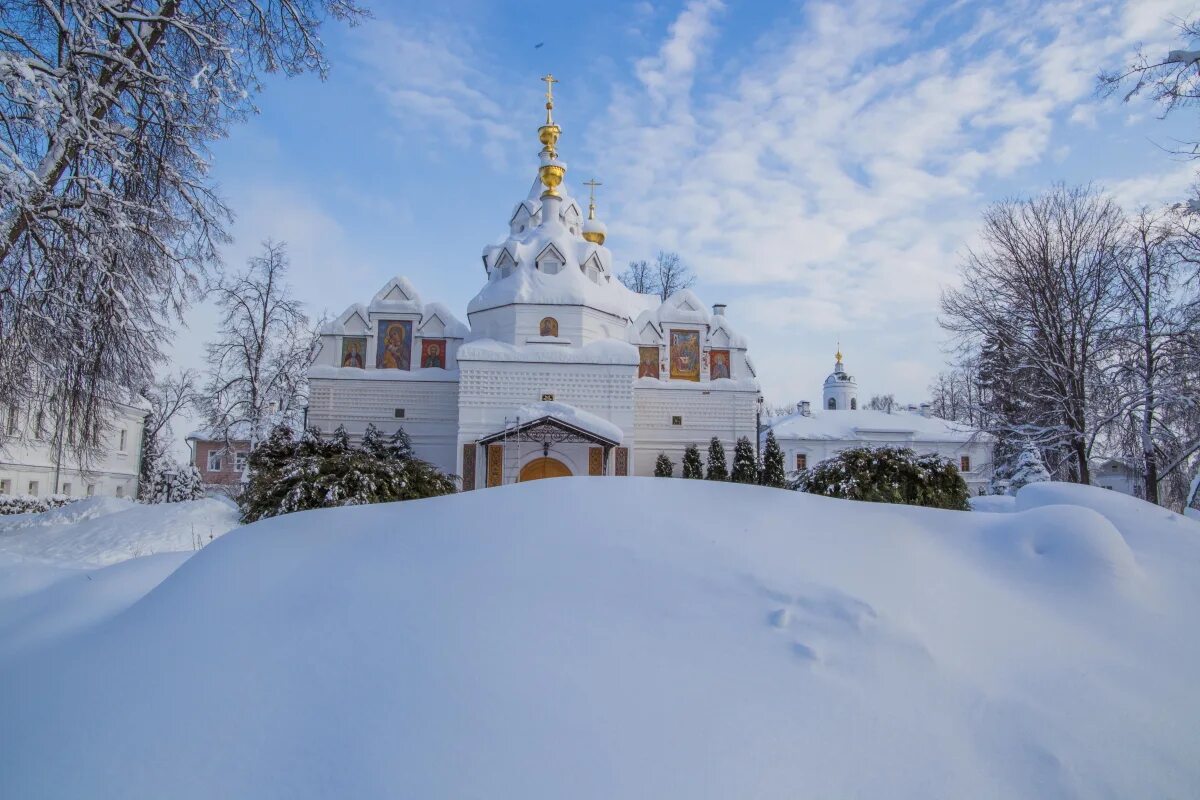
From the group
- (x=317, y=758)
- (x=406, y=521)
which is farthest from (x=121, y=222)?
(x=317, y=758)

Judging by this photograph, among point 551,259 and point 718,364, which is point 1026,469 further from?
point 551,259

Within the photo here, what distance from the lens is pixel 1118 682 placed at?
7.35ft

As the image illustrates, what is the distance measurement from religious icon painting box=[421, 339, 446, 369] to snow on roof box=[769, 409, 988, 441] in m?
18.7

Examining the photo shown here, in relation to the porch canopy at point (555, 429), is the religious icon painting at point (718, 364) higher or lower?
higher

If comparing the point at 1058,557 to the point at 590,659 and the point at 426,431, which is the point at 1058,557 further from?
the point at 426,431

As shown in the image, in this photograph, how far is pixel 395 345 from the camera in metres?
23.8

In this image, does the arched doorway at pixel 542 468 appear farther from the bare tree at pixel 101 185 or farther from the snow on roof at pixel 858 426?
the snow on roof at pixel 858 426

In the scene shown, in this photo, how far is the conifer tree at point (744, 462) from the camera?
73.6ft

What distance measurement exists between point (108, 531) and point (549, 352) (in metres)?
13.0

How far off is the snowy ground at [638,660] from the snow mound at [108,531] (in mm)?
6661

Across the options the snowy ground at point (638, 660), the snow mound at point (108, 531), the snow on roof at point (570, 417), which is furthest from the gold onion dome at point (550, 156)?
the snowy ground at point (638, 660)

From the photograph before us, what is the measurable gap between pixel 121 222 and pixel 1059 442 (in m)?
17.5

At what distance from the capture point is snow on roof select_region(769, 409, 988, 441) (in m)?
36.8

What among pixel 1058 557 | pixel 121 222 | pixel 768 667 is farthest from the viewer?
pixel 121 222
